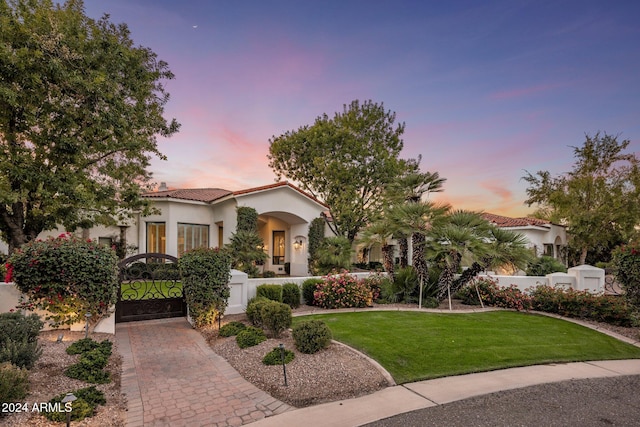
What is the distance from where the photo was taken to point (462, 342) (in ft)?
24.2

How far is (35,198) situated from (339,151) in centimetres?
1503

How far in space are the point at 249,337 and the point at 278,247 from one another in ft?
51.0

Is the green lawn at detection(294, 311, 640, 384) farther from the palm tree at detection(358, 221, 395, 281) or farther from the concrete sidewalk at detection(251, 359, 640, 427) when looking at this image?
→ the palm tree at detection(358, 221, 395, 281)

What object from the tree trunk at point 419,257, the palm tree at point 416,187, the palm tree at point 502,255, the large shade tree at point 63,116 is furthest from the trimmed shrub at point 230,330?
the large shade tree at point 63,116

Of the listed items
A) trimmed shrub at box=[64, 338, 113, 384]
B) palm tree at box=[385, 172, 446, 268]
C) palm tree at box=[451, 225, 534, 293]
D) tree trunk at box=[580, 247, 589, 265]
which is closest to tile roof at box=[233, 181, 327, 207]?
palm tree at box=[385, 172, 446, 268]

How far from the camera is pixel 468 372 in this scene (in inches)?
228

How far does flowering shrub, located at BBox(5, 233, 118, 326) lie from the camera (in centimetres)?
688

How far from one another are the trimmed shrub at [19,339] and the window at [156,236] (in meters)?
12.9

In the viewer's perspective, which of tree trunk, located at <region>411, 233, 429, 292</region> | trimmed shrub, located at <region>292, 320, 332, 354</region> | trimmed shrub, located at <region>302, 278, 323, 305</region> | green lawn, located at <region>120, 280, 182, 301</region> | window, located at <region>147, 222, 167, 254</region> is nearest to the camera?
trimmed shrub, located at <region>292, 320, 332, 354</region>

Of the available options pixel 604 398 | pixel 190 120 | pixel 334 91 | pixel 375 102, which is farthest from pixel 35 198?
pixel 375 102

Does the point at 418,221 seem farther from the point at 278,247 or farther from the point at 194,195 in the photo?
the point at 194,195

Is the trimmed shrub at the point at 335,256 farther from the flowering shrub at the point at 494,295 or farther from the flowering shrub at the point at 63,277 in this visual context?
the flowering shrub at the point at 63,277

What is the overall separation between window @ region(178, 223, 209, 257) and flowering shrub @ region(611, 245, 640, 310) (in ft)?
57.8

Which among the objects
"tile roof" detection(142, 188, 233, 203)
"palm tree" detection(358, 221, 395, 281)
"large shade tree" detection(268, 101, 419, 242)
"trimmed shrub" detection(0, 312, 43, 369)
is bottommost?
"trimmed shrub" detection(0, 312, 43, 369)
